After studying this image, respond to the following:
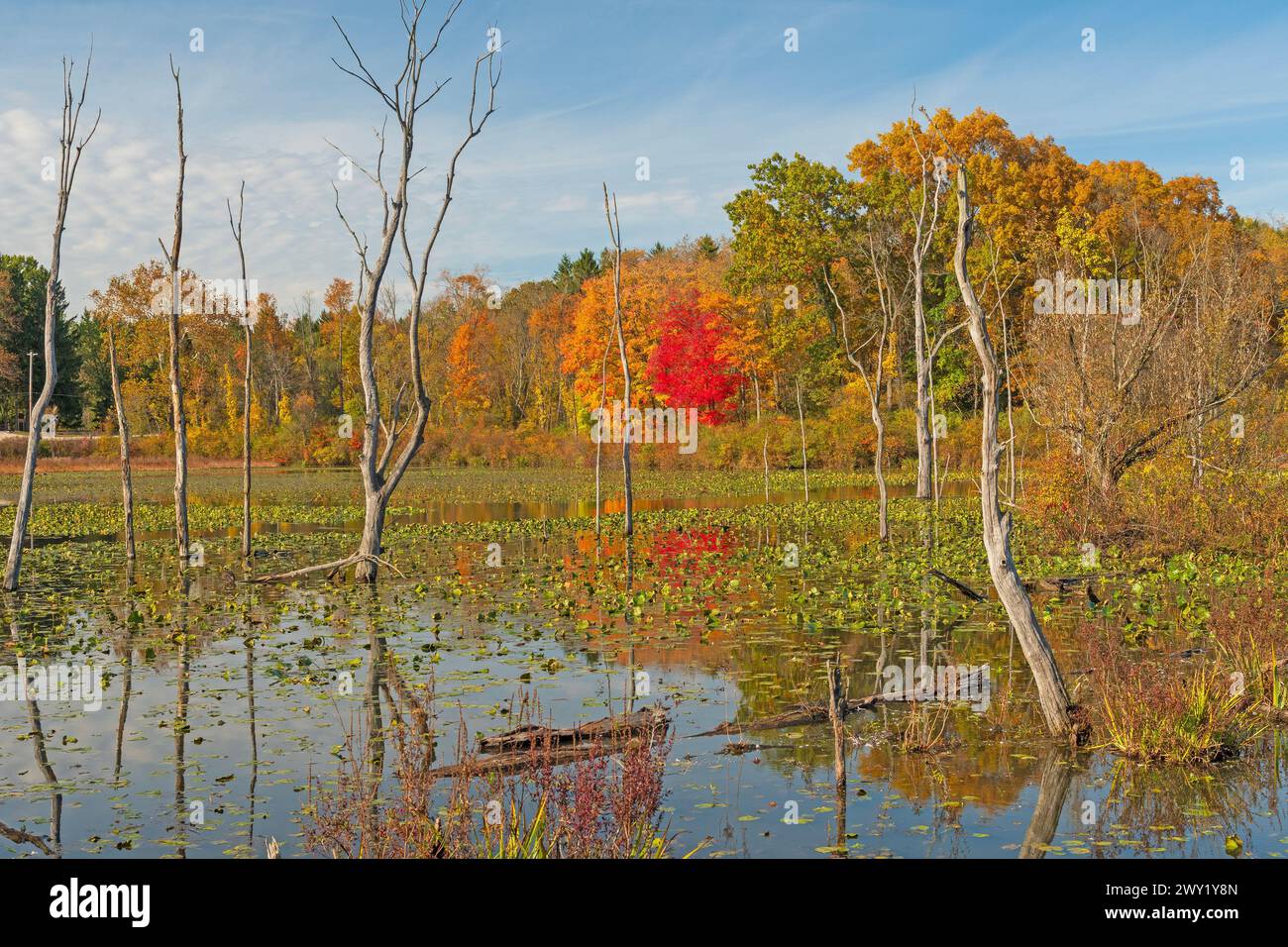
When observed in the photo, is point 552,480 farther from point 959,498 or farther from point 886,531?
point 886,531

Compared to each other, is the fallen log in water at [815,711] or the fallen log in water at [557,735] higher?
the fallen log in water at [557,735]

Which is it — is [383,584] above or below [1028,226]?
below

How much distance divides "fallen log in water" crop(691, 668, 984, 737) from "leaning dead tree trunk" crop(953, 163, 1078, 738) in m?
1.14

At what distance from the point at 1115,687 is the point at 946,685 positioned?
2.10m

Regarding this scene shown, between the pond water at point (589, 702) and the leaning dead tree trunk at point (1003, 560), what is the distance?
36cm

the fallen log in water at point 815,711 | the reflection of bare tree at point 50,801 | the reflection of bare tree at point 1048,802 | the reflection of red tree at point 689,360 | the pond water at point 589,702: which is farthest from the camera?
the reflection of red tree at point 689,360

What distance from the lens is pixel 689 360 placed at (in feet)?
189

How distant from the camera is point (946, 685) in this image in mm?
11383

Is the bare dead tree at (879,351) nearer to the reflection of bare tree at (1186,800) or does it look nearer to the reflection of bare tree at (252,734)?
the reflection of bare tree at (252,734)

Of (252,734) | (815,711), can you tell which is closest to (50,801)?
(252,734)

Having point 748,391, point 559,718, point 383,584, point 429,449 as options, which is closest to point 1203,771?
point 559,718

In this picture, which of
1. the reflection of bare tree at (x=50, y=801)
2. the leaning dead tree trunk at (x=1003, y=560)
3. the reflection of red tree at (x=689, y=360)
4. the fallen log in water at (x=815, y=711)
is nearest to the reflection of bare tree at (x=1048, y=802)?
the leaning dead tree trunk at (x=1003, y=560)

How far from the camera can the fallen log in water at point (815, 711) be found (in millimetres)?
10133

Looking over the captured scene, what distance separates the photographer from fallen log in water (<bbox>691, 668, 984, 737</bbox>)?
10.1m
